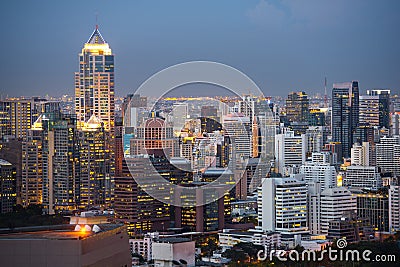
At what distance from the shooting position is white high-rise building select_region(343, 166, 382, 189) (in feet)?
43.8

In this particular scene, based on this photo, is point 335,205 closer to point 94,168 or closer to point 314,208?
point 314,208

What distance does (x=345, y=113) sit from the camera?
59.0ft

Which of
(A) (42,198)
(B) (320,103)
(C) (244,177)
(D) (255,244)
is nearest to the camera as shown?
(D) (255,244)

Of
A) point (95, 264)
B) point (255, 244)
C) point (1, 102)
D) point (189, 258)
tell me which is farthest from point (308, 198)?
point (95, 264)

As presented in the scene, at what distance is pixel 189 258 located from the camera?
8.00m

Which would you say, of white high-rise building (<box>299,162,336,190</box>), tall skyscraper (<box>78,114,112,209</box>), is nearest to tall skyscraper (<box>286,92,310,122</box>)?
white high-rise building (<box>299,162,336,190</box>)

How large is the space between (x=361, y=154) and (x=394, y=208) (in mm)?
4372

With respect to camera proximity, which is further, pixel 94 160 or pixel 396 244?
pixel 94 160

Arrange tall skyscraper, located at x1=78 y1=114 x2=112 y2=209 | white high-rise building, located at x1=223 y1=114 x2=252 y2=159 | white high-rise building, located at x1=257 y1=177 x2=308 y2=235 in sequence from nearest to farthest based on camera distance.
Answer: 1. white high-rise building, located at x1=257 y1=177 x2=308 y2=235
2. tall skyscraper, located at x1=78 y1=114 x2=112 y2=209
3. white high-rise building, located at x1=223 y1=114 x2=252 y2=159

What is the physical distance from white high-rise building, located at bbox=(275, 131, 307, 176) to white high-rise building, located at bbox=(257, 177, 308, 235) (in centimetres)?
255

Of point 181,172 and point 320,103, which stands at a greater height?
point 320,103

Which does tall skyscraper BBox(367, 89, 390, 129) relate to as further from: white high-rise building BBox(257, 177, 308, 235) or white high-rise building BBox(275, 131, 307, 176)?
white high-rise building BBox(257, 177, 308, 235)

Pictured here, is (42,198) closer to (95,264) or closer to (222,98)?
(222,98)

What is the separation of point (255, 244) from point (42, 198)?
3.52 metres
